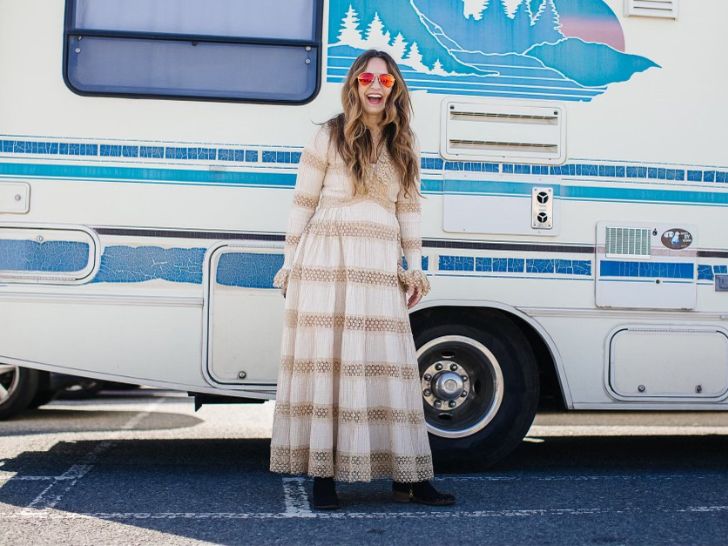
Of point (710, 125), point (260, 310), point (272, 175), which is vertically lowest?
point (260, 310)

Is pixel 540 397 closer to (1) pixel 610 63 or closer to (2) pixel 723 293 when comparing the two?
(2) pixel 723 293

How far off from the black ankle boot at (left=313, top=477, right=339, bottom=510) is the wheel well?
1.18 metres

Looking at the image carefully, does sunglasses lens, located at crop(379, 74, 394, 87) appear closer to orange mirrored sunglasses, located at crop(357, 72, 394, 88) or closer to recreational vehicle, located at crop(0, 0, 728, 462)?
orange mirrored sunglasses, located at crop(357, 72, 394, 88)

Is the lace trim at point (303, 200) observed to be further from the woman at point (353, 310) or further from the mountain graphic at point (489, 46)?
the mountain graphic at point (489, 46)

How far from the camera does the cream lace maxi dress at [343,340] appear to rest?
4.12m

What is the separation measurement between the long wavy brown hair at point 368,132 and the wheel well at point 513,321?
992mm

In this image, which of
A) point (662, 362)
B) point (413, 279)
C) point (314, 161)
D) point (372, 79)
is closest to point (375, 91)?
point (372, 79)

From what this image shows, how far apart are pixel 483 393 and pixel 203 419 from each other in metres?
3.42

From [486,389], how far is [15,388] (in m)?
3.76

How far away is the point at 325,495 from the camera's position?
13.7 feet

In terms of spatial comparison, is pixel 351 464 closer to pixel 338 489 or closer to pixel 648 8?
pixel 338 489

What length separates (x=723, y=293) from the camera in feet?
17.0

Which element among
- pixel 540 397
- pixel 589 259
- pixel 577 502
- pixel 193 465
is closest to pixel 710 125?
pixel 589 259

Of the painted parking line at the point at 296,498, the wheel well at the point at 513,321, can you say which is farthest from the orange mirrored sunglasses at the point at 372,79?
the painted parking line at the point at 296,498
